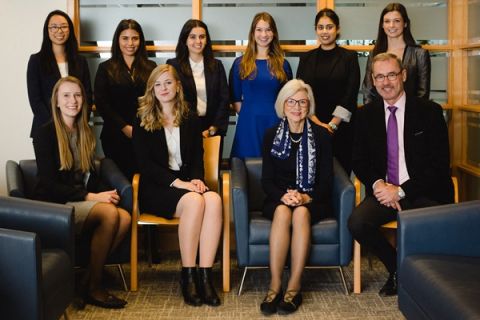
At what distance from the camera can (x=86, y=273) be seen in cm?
394

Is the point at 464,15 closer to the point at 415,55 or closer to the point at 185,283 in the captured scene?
the point at 415,55

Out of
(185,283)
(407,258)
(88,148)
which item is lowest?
(185,283)

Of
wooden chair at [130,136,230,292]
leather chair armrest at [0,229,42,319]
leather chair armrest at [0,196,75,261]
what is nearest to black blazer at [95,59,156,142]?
wooden chair at [130,136,230,292]

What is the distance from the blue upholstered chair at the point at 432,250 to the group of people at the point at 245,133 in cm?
75

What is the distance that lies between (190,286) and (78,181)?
0.91 meters

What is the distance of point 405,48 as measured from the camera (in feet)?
15.1

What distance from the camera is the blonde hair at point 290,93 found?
13.8 ft

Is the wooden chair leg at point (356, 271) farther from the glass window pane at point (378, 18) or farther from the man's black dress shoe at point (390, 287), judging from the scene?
the glass window pane at point (378, 18)

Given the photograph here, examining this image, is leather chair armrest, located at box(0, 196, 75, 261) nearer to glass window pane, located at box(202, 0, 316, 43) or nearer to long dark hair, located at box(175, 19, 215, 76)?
long dark hair, located at box(175, 19, 215, 76)

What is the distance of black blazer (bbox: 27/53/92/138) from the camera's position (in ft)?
15.2

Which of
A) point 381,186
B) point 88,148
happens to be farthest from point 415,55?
point 88,148

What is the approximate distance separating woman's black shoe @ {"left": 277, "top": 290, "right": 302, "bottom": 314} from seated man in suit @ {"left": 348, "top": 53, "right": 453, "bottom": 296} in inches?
19.0

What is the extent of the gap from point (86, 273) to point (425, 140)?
6.89 feet

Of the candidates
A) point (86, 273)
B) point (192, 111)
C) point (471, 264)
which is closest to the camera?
point (471, 264)
